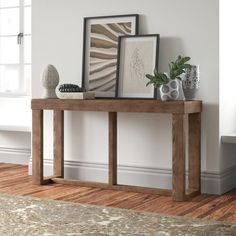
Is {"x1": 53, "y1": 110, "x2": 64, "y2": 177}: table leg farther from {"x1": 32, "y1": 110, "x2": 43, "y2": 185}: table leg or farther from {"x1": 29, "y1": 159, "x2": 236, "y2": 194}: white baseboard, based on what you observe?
{"x1": 32, "y1": 110, "x2": 43, "y2": 185}: table leg

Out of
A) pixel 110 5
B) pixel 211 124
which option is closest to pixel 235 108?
pixel 211 124

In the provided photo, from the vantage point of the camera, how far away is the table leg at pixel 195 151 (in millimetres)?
4156

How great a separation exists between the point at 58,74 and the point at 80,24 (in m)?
0.47

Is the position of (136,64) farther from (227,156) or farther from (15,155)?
(15,155)

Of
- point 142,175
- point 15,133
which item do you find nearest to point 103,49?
point 142,175

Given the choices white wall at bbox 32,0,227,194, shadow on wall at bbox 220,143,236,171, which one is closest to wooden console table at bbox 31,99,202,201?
white wall at bbox 32,0,227,194

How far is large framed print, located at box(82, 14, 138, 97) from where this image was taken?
4.48 metres

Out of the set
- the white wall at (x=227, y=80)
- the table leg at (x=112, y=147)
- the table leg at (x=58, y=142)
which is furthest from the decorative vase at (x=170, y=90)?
the table leg at (x=58, y=142)

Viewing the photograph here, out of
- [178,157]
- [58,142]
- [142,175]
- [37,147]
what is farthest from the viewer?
[58,142]

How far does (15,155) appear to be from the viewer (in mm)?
5727

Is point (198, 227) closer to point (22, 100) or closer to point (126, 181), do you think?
point (126, 181)

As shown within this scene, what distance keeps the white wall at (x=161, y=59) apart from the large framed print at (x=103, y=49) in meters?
0.07

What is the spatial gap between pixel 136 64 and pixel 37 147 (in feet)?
3.51

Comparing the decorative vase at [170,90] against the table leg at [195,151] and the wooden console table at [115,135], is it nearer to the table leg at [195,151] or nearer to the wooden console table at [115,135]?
the wooden console table at [115,135]
